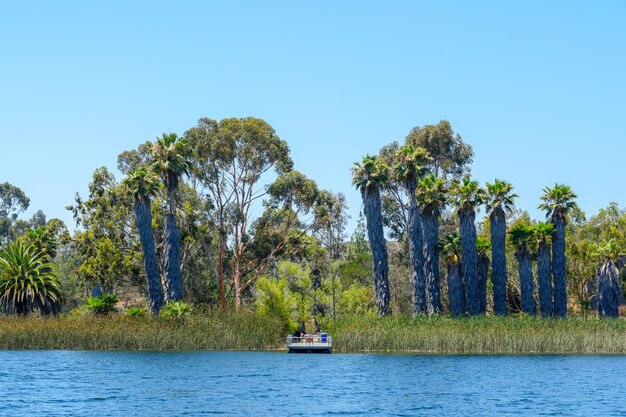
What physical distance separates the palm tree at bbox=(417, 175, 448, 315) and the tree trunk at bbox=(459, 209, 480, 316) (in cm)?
301

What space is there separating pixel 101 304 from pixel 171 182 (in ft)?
51.4

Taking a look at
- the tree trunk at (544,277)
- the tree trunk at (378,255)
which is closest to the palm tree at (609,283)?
the tree trunk at (544,277)

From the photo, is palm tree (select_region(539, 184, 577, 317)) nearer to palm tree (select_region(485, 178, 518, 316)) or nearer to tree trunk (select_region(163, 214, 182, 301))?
palm tree (select_region(485, 178, 518, 316))

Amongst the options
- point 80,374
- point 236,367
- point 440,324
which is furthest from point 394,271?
point 80,374

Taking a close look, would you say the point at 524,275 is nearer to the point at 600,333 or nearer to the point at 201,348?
the point at 600,333

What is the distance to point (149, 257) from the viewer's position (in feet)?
274

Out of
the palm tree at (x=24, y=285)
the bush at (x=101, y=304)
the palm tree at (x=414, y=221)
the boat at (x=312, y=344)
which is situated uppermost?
the palm tree at (x=414, y=221)

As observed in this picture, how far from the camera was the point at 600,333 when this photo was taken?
69.1 meters

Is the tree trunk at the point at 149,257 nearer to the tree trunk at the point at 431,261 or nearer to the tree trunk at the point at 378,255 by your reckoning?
the tree trunk at the point at 378,255

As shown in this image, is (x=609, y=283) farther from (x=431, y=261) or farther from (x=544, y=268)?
(x=431, y=261)

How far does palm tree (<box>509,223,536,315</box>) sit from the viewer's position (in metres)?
88.0

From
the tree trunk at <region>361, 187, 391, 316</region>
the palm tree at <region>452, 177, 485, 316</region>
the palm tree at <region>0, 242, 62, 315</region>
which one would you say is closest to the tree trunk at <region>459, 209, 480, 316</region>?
the palm tree at <region>452, 177, 485, 316</region>

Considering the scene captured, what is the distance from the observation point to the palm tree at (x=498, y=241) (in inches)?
3440

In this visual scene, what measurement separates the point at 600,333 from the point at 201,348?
3083cm
